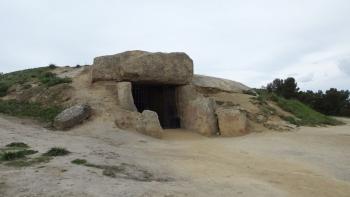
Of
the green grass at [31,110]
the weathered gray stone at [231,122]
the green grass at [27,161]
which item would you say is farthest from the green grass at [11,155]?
the weathered gray stone at [231,122]

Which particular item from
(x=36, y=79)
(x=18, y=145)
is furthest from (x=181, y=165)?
(x=36, y=79)

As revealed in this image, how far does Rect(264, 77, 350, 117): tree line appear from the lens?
89.9 feet

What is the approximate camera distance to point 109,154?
361 inches

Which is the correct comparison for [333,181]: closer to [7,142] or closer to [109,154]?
[109,154]

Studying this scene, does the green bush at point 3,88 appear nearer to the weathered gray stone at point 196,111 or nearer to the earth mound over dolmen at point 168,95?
the earth mound over dolmen at point 168,95

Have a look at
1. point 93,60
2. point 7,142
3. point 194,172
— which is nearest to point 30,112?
point 93,60

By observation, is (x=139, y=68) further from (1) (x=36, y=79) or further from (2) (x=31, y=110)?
(1) (x=36, y=79)

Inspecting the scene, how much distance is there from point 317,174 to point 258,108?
9252 millimetres

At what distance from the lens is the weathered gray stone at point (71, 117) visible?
1338 centimetres

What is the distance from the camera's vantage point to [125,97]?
15453 millimetres

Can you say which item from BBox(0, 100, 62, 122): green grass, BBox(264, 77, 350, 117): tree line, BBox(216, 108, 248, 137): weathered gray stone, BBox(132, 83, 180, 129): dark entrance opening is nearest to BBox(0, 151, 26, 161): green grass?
BBox(0, 100, 62, 122): green grass

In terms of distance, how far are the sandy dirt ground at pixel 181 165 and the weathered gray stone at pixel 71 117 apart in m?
0.37

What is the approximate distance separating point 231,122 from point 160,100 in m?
4.82

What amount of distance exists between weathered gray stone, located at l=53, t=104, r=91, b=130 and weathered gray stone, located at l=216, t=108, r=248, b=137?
4753mm
